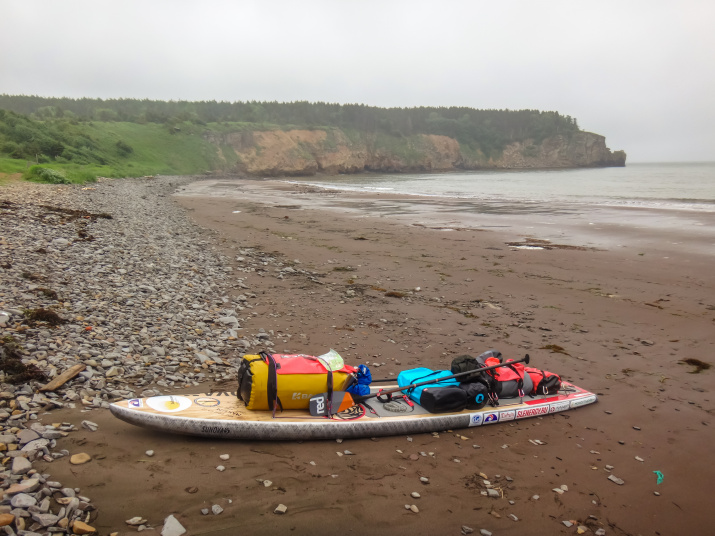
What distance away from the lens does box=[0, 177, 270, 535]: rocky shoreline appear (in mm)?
3496

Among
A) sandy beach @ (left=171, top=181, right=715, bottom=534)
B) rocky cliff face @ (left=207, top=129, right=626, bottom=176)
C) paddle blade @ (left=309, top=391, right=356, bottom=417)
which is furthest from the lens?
rocky cliff face @ (left=207, top=129, right=626, bottom=176)

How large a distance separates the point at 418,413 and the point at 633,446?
240 cm

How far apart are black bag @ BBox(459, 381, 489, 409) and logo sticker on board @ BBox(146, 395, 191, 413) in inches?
126

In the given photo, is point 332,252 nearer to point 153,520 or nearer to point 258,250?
point 258,250

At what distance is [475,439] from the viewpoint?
5109 millimetres

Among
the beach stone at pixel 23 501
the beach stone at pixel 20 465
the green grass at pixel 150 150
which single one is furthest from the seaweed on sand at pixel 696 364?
the green grass at pixel 150 150

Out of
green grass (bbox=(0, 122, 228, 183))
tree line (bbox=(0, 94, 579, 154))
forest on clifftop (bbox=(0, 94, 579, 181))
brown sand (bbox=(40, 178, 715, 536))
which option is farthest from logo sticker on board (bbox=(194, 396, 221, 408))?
tree line (bbox=(0, 94, 579, 154))

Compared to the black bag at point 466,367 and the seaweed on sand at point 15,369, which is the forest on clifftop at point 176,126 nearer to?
the seaweed on sand at point 15,369

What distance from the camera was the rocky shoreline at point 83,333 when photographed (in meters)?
3.50

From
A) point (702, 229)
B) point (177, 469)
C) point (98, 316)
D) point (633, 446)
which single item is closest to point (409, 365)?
point (633, 446)

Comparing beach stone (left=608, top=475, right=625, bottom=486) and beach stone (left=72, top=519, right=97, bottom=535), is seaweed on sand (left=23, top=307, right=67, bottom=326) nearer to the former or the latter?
beach stone (left=72, top=519, right=97, bottom=535)

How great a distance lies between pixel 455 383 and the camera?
18.3ft

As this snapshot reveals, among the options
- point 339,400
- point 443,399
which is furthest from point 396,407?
point 339,400

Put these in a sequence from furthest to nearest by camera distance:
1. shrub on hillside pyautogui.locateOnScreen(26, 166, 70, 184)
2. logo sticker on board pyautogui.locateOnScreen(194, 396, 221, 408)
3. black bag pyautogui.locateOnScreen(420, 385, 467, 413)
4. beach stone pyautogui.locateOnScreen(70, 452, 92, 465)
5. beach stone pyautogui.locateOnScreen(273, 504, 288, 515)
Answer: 1. shrub on hillside pyautogui.locateOnScreen(26, 166, 70, 184)
2. black bag pyautogui.locateOnScreen(420, 385, 467, 413)
3. logo sticker on board pyautogui.locateOnScreen(194, 396, 221, 408)
4. beach stone pyautogui.locateOnScreen(70, 452, 92, 465)
5. beach stone pyautogui.locateOnScreen(273, 504, 288, 515)
